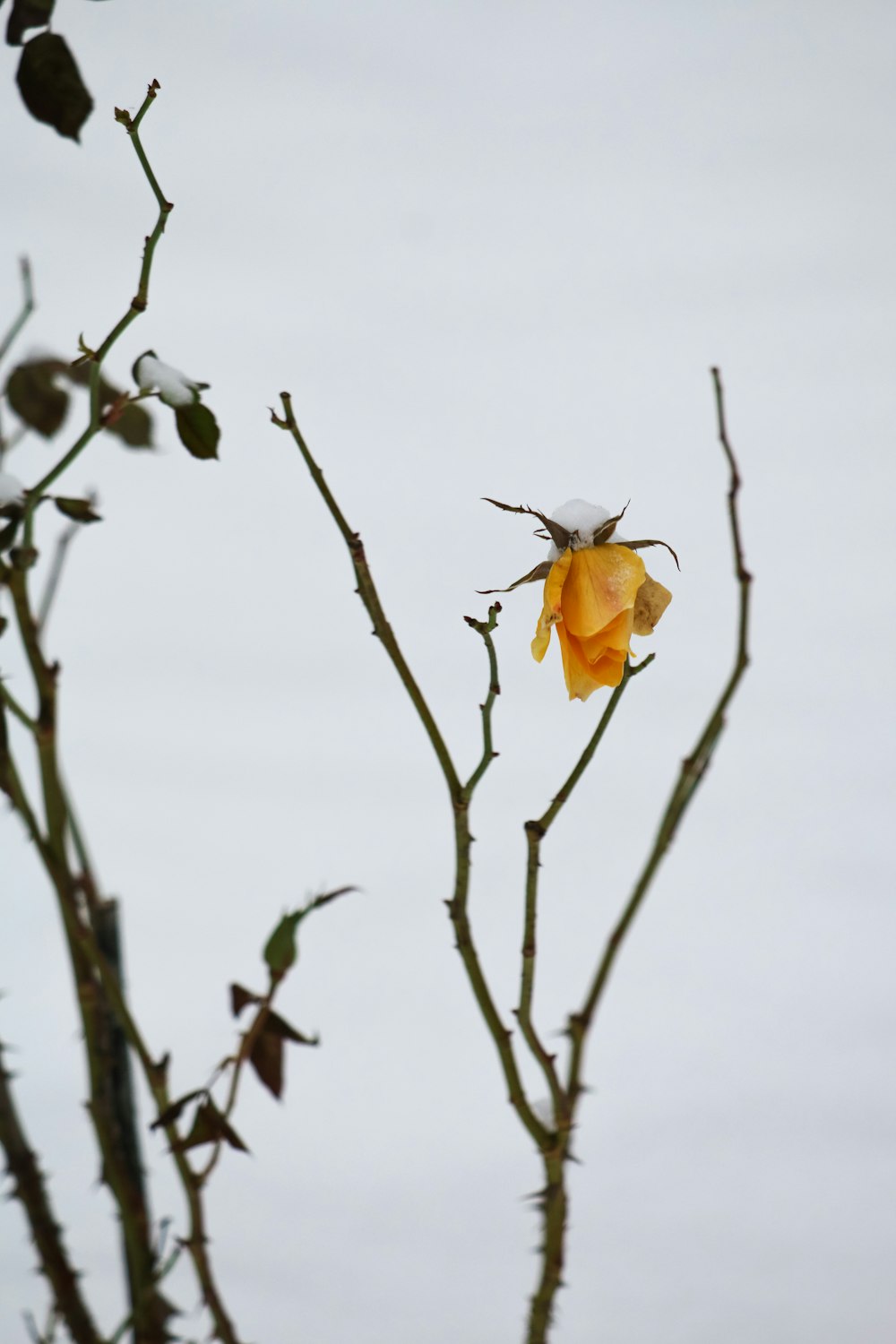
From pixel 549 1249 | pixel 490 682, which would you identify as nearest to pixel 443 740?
pixel 490 682

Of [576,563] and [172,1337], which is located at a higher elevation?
[576,563]

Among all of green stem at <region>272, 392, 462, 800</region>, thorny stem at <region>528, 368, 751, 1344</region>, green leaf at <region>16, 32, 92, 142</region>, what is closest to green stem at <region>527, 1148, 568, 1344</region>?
thorny stem at <region>528, 368, 751, 1344</region>

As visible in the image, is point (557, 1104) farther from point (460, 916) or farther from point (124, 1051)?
point (124, 1051)

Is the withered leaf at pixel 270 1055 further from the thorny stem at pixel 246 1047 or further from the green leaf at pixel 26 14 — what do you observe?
the green leaf at pixel 26 14

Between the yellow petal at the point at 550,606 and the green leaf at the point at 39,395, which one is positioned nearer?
the yellow petal at the point at 550,606

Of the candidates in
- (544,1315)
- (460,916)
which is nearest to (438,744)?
(460,916)

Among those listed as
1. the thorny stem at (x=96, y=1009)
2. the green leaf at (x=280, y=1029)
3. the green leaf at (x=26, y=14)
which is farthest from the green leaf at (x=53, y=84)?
the green leaf at (x=280, y=1029)

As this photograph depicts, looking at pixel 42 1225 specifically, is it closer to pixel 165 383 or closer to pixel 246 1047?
pixel 246 1047
